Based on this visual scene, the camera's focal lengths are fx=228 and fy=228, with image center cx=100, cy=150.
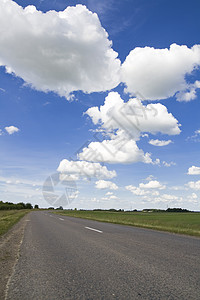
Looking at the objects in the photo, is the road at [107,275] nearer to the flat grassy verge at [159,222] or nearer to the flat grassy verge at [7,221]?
the flat grassy verge at [159,222]

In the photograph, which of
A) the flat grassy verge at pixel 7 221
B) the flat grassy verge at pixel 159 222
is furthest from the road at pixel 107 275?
the flat grassy verge at pixel 7 221

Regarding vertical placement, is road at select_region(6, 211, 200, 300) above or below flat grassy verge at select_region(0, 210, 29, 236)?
above

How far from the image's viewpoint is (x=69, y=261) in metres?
5.41

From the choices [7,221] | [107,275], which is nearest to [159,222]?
[7,221]

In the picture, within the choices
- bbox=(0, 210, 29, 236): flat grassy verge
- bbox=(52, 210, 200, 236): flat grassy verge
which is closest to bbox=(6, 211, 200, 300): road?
bbox=(52, 210, 200, 236): flat grassy verge

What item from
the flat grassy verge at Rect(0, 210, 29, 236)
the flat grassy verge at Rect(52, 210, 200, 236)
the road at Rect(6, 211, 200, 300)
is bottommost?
the flat grassy verge at Rect(0, 210, 29, 236)

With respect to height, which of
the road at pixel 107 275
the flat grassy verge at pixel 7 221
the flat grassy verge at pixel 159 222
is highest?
the flat grassy verge at pixel 159 222

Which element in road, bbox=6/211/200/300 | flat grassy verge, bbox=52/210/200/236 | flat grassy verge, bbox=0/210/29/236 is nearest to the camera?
road, bbox=6/211/200/300

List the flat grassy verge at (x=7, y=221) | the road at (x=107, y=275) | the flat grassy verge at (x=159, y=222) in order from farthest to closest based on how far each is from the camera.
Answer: the flat grassy verge at (x=7, y=221) → the flat grassy verge at (x=159, y=222) → the road at (x=107, y=275)

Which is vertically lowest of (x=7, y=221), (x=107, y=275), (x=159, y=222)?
(x=7, y=221)

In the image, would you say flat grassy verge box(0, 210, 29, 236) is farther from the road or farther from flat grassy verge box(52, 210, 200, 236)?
flat grassy verge box(52, 210, 200, 236)

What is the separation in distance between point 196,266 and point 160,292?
183 centimetres

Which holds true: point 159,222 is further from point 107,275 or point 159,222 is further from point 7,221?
point 107,275

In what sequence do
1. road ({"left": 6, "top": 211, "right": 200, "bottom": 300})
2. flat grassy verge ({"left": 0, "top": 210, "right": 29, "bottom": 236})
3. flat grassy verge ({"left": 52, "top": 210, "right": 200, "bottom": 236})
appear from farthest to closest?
flat grassy verge ({"left": 0, "top": 210, "right": 29, "bottom": 236}) < flat grassy verge ({"left": 52, "top": 210, "right": 200, "bottom": 236}) < road ({"left": 6, "top": 211, "right": 200, "bottom": 300})
